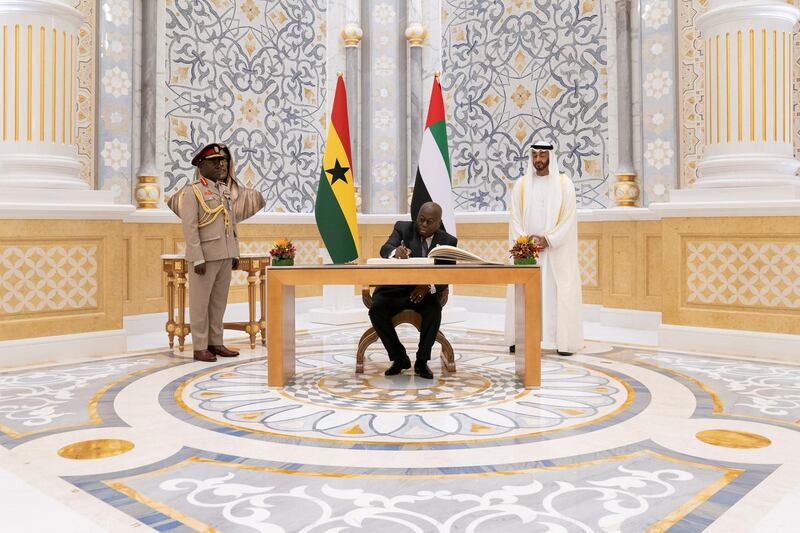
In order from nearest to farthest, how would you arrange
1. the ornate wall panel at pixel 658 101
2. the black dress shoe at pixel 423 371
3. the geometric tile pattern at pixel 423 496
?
1. the geometric tile pattern at pixel 423 496
2. the black dress shoe at pixel 423 371
3. the ornate wall panel at pixel 658 101

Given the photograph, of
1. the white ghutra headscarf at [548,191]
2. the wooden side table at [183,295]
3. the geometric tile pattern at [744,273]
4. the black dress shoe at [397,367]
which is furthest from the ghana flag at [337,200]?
the geometric tile pattern at [744,273]

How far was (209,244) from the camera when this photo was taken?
5.16 metres

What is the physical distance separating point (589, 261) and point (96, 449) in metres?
5.86

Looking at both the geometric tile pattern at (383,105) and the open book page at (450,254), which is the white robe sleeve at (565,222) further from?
the geometric tile pattern at (383,105)

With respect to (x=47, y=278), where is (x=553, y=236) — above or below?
above

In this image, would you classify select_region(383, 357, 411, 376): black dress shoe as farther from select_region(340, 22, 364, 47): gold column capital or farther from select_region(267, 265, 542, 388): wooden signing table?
select_region(340, 22, 364, 47): gold column capital

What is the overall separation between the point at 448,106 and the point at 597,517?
7.38 meters

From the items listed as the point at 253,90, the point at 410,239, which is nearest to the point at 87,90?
the point at 253,90

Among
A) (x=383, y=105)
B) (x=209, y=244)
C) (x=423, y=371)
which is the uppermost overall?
(x=383, y=105)

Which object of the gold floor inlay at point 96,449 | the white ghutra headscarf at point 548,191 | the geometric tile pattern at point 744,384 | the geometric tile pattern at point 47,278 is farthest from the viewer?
the white ghutra headscarf at point 548,191

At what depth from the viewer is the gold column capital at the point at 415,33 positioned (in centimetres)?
848

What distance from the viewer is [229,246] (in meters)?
5.27

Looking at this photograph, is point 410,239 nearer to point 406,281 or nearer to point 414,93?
point 406,281

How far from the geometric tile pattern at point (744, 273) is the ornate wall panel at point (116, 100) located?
5.33m
